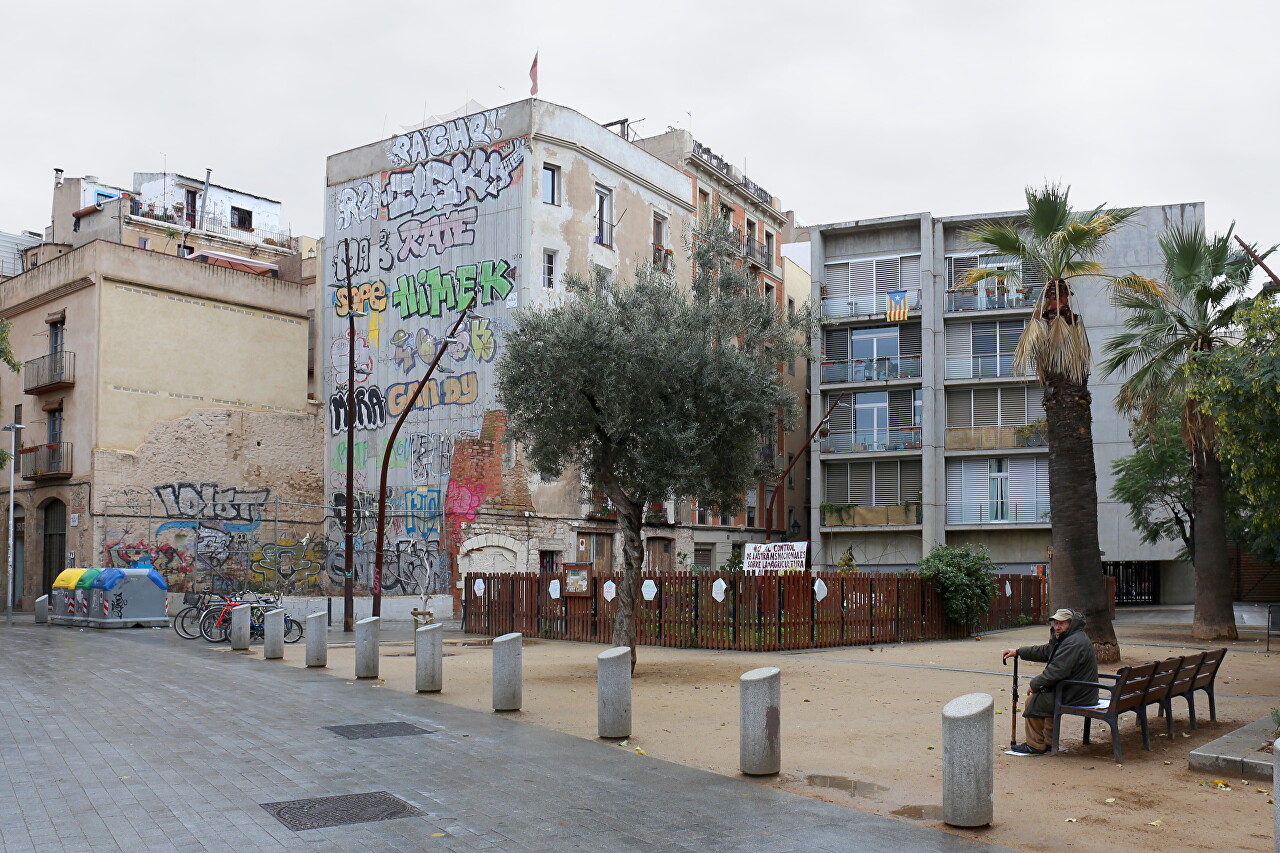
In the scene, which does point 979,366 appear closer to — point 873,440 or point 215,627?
point 873,440

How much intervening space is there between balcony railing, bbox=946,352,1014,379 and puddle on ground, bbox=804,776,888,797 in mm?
39405

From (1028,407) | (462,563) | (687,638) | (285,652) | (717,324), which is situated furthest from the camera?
(1028,407)

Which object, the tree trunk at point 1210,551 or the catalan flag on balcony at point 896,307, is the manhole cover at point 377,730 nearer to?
the tree trunk at point 1210,551

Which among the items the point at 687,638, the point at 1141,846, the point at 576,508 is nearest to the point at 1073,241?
the point at 687,638

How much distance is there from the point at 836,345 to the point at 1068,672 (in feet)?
132

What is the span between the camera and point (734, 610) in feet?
71.1

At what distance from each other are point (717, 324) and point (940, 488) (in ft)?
104

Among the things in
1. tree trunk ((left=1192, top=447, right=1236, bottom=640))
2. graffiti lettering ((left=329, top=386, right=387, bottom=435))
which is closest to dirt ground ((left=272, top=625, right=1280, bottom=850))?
tree trunk ((left=1192, top=447, right=1236, bottom=640))

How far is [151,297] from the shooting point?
37.1 meters

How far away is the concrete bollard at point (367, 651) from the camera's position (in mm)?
15898

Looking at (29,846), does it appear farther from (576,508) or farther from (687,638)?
(576,508)

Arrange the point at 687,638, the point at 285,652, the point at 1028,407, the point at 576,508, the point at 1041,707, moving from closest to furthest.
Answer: the point at 1041,707 → the point at 285,652 → the point at 687,638 → the point at 576,508 → the point at 1028,407

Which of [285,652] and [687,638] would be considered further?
[687,638]

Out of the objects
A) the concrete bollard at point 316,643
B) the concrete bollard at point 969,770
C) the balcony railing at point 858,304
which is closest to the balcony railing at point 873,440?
the balcony railing at point 858,304
